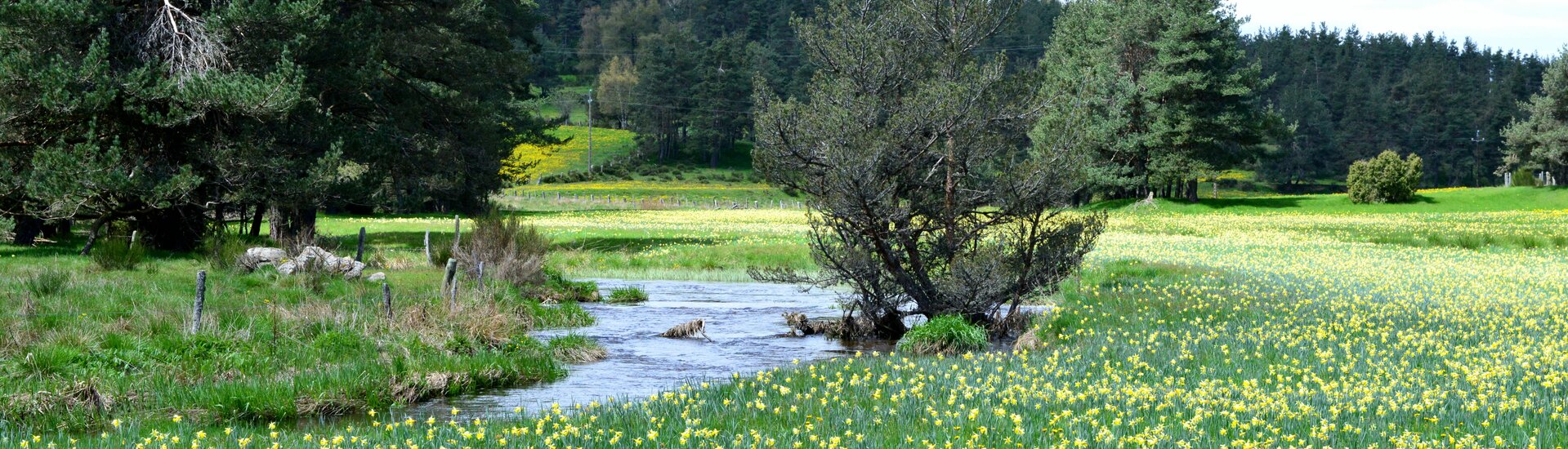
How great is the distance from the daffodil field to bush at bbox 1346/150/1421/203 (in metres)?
46.2

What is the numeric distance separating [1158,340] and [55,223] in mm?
28712

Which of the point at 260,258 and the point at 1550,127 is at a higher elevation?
the point at 1550,127

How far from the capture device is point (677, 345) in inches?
671

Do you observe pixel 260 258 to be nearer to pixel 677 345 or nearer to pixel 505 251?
pixel 505 251

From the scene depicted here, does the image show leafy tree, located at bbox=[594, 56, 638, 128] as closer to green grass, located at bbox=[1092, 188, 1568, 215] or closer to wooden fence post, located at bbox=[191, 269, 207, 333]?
green grass, located at bbox=[1092, 188, 1568, 215]

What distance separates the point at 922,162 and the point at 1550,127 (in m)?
85.7

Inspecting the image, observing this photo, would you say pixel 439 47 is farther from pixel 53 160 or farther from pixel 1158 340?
pixel 1158 340

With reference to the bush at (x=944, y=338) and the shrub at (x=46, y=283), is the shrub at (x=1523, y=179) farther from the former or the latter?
the shrub at (x=46, y=283)

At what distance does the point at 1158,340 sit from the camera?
46.2 feet

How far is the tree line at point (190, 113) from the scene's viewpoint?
2311cm

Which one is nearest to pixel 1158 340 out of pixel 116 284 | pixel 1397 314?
pixel 1397 314

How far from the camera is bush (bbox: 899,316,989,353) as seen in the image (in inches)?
628

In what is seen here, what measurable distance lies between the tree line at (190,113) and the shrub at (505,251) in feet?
12.1

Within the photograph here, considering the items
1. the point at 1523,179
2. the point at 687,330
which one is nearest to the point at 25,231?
the point at 687,330
